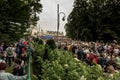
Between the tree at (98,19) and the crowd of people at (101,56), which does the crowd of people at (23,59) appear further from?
the tree at (98,19)

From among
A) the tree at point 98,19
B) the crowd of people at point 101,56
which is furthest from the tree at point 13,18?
the tree at point 98,19

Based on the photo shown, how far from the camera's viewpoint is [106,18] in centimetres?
8825

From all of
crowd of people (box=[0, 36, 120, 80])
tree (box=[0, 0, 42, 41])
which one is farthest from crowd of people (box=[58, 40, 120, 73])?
tree (box=[0, 0, 42, 41])

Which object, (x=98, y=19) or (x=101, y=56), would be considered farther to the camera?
(x=98, y=19)

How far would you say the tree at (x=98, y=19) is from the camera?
86375 millimetres

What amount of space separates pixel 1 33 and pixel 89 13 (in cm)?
4520

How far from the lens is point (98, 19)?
8762 centimetres

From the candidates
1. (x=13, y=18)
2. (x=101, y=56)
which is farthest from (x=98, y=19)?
(x=101, y=56)

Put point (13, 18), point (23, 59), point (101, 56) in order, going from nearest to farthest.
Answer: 1. point (23, 59)
2. point (101, 56)
3. point (13, 18)

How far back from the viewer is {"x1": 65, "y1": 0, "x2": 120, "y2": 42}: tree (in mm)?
86375

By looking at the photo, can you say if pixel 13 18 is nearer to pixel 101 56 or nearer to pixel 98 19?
pixel 101 56

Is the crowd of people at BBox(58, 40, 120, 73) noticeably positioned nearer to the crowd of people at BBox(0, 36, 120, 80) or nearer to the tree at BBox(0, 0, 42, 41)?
the crowd of people at BBox(0, 36, 120, 80)

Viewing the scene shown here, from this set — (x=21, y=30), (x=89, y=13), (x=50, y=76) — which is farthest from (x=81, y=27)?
(x=50, y=76)

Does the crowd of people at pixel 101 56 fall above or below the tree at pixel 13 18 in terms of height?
below
